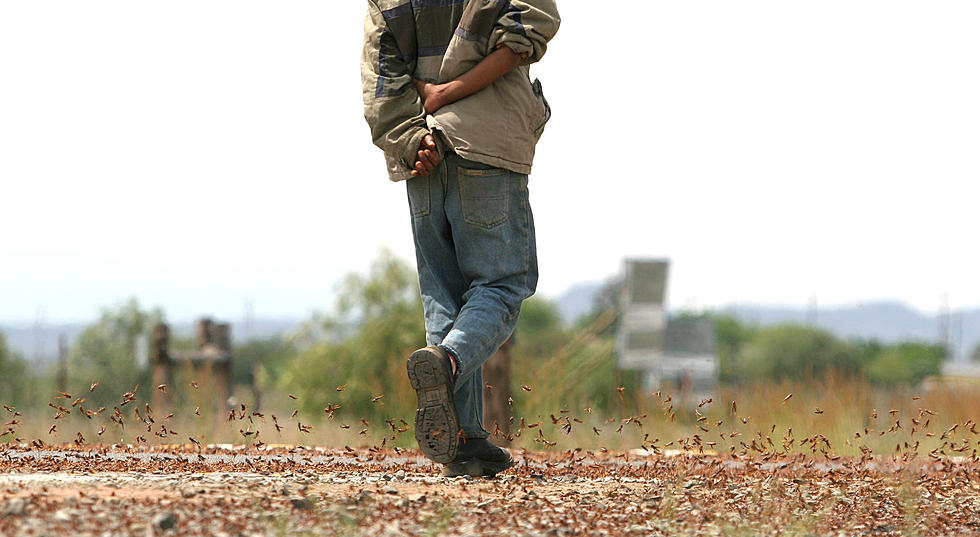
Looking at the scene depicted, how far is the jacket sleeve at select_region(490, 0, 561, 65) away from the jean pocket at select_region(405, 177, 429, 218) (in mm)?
513

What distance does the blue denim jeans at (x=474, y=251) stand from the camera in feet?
11.9

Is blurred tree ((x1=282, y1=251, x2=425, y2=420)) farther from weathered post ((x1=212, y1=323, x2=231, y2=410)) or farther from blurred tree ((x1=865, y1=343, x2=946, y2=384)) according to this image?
blurred tree ((x1=865, y1=343, x2=946, y2=384))

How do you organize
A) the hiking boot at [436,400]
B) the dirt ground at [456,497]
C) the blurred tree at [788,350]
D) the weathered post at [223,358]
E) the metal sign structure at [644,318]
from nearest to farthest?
the dirt ground at [456,497] → the hiking boot at [436,400] → the weathered post at [223,358] → the metal sign structure at [644,318] → the blurred tree at [788,350]

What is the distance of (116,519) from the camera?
8.63 ft

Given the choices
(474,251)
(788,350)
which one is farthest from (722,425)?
(788,350)

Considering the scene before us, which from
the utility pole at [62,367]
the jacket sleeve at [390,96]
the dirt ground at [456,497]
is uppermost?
the jacket sleeve at [390,96]

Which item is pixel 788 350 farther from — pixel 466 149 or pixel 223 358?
pixel 466 149

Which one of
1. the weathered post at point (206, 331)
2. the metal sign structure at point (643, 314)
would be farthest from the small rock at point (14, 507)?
the metal sign structure at point (643, 314)

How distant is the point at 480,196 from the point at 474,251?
0.19m

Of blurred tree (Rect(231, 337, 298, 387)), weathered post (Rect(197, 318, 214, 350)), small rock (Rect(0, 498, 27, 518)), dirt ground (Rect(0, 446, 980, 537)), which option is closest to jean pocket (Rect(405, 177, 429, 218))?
dirt ground (Rect(0, 446, 980, 537))

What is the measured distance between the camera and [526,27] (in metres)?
3.63

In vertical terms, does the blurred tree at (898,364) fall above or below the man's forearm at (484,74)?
below

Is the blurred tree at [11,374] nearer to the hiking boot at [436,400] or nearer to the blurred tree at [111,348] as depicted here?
the blurred tree at [111,348]

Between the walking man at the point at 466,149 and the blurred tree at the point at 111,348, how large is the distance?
1638 cm
